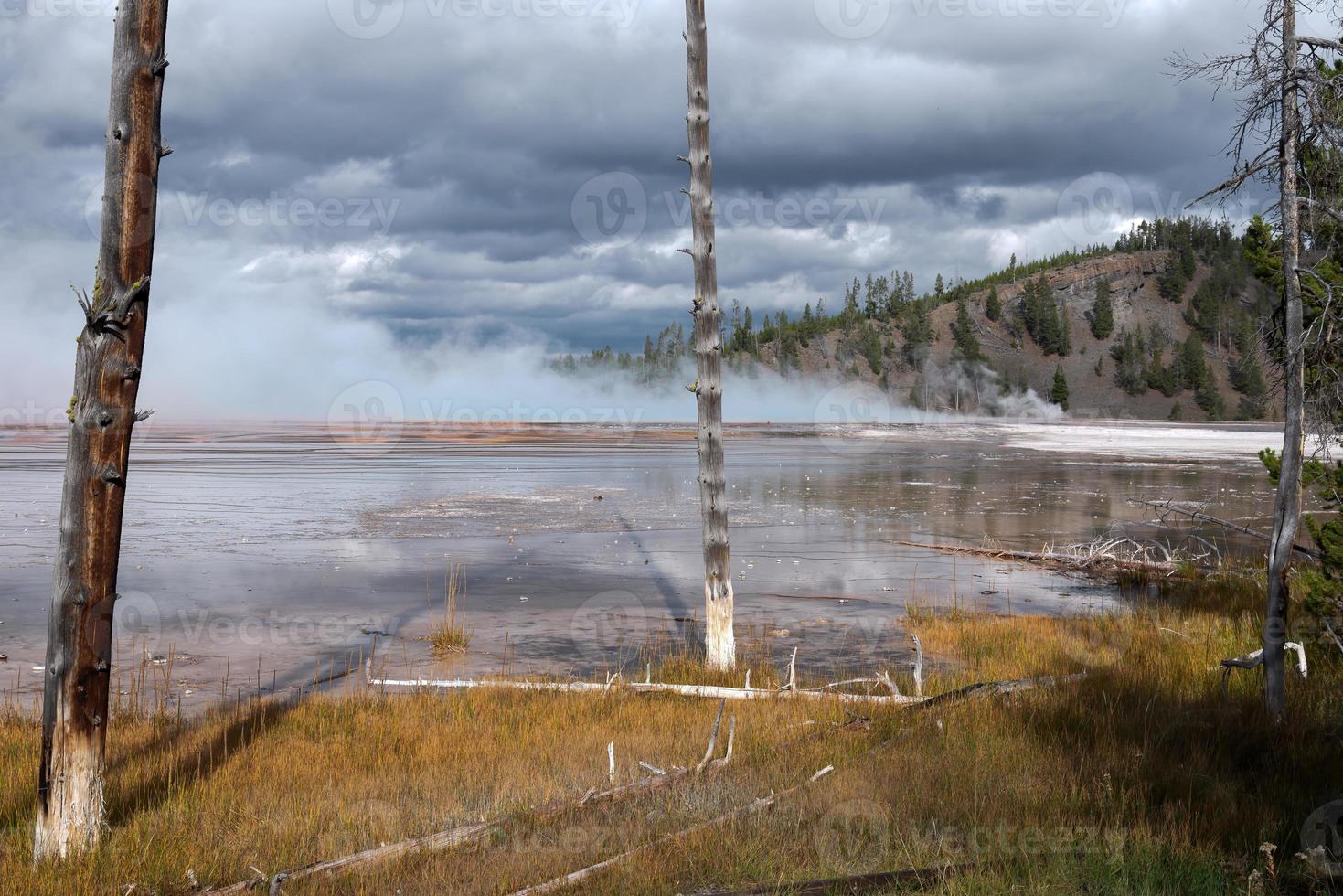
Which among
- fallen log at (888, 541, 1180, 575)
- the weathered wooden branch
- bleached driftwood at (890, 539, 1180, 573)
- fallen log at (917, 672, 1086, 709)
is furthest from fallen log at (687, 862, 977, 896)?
fallen log at (888, 541, 1180, 575)

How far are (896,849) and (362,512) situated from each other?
21.7 metres

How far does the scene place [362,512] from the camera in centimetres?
2494

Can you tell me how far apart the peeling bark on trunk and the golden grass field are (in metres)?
0.59

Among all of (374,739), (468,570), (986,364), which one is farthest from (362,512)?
(986,364)

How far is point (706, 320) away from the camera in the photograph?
1022cm

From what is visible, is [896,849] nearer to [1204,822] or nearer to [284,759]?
[1204,822]

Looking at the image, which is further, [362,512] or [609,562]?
[362,512]

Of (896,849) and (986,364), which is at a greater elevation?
(986,364)

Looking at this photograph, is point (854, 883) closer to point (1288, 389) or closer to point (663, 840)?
point (663, 840)

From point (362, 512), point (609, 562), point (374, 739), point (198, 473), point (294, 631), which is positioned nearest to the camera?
point (374, 739)

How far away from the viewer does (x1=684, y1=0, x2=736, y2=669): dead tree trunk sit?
10.1 m

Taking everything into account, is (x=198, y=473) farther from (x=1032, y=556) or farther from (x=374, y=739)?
(x=374, y=739)

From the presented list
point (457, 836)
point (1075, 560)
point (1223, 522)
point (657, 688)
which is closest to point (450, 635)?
point (657, 688)

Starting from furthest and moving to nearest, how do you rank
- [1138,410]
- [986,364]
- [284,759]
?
[986,364], [1138,410], [284,759]
